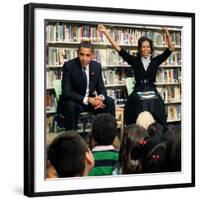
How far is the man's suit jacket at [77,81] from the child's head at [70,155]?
0.98 ft

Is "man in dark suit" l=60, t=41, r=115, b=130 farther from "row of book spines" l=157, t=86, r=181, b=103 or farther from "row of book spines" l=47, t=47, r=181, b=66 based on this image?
"row of book spines" l=157, t=86, r=181, b=103

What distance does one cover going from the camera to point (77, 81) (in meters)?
5.72

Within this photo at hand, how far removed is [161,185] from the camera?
6.04 m

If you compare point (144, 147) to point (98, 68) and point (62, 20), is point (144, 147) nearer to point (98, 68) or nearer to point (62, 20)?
point (98, 68)

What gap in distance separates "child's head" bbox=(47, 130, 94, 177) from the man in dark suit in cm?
10

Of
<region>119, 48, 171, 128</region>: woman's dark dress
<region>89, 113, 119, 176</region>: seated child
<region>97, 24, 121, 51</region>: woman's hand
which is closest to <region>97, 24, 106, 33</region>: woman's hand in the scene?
<region>97, 24, 121, 51</region>: woman's hand

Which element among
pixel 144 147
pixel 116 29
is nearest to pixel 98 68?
pixel 116 29

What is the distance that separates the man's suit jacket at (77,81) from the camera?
5664mm

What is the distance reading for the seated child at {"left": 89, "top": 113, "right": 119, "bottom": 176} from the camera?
577 cm

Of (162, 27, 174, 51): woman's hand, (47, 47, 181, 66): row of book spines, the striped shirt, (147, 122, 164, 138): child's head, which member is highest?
(162, 27, 174, 51): woman's hand

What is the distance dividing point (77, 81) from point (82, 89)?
0.08 meters

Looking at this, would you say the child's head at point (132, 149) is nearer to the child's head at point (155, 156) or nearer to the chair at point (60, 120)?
the child's head at point (155, 156)

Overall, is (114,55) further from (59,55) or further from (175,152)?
(175,152)
